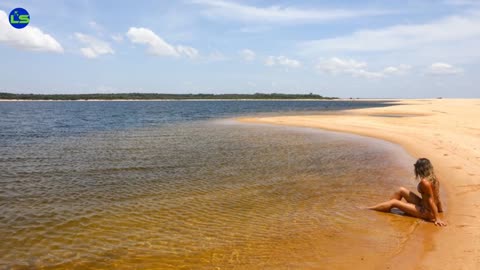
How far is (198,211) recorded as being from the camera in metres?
10.1

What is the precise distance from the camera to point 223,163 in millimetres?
17438

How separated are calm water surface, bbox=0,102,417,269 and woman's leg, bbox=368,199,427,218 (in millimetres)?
289

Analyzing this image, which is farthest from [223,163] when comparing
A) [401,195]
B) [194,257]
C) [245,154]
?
[194,257]

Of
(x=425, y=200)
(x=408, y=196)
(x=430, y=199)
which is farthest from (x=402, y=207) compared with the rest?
(x=430, y=199)

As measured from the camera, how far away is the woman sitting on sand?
914 centimetres

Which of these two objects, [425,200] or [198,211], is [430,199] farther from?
[198,211]

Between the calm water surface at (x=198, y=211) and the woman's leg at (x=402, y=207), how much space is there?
289mm

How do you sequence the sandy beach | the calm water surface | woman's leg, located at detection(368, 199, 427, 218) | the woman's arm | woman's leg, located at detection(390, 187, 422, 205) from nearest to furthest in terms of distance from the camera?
the sandy beach, the calm water surface, the woman's arm, woman's leg, located at detection(368, 199, 427, 218), woman's leg, located at detection(390, 187, 422, 205)

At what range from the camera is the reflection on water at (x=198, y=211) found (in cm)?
729

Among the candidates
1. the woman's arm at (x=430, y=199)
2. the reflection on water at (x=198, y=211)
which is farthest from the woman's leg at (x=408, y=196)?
the reflection on water at (x=198, y=211)

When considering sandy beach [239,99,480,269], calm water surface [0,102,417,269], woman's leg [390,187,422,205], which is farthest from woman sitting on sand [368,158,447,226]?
calm water surface [0,102,417,269]

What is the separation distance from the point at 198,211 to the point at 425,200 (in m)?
6.01

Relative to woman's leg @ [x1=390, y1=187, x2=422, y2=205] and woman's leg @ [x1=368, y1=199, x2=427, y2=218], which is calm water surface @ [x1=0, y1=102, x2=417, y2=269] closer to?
woman's leg @ [x1=368, y1=199, x2=427, y2=218]

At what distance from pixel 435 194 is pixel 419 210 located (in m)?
0.60
